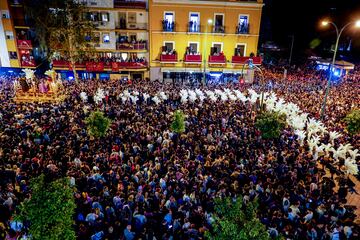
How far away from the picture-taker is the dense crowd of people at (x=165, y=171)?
34.6 ft

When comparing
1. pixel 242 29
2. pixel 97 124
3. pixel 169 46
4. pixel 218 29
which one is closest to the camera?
pixel 97 124

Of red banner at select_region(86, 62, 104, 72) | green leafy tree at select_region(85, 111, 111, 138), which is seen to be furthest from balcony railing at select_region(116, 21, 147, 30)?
green leafy tree at select_region(85, 111, 111, 138)

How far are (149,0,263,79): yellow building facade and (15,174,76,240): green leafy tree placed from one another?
27100 millimetres

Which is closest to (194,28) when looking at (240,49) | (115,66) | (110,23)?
(240,49)

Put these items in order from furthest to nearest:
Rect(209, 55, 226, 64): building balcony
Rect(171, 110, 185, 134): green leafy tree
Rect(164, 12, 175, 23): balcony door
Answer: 1. Rect(209, 55, 226, 64): building balcony
2. Rect(164, 12, 175, 23): balcony door
3. Rect(171, 110, 185, 134): green leafy tree

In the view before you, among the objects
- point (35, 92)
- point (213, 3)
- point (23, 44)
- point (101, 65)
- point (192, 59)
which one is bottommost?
point (35, 92)

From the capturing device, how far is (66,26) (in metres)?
31.4

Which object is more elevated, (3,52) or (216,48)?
(216,48)

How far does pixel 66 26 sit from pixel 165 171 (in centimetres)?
2400

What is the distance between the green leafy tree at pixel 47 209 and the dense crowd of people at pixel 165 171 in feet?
Result: 7.11

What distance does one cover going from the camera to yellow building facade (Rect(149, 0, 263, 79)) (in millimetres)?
33719

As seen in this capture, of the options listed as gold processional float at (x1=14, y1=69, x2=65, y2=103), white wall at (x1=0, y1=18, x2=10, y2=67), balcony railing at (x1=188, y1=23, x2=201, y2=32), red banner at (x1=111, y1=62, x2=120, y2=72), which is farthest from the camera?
white wall at (x1=0, y1=18, x2=10, y2=67)

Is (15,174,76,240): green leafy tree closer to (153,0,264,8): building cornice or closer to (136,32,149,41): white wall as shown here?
(153,0,264,8): building cornice

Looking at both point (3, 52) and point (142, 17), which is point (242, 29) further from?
point (3, 52)
